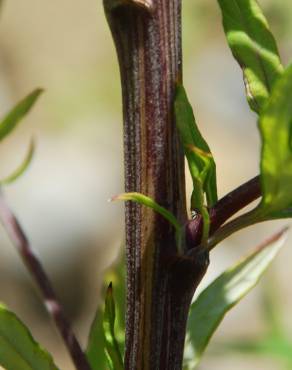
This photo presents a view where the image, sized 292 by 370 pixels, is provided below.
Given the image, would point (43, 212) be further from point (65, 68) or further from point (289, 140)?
point (289, 140)

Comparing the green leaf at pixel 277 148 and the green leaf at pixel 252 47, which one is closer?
the green leaf at pixel 277 148

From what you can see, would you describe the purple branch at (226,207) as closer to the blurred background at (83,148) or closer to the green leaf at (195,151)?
the green leaf at (195,151)

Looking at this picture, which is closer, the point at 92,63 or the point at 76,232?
the point at 76,232

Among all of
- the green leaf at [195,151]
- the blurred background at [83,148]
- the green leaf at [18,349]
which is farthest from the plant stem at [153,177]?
the blurred background at [83,148]

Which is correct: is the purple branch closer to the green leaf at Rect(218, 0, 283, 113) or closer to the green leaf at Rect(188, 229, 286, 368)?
the green leaf at Rect(218, 0, 283, 113)

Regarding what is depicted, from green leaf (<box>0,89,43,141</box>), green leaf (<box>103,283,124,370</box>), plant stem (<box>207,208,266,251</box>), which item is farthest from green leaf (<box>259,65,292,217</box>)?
green leaf (<box>0,89,43,141</box>)

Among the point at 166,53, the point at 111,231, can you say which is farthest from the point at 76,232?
the point at 166,53
